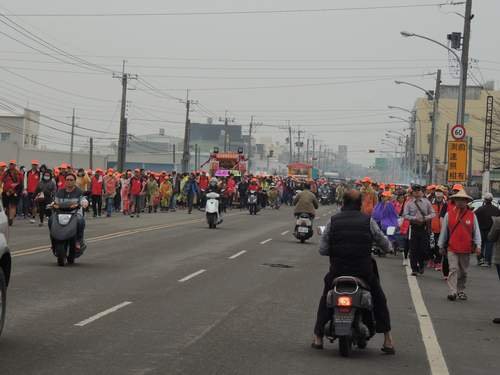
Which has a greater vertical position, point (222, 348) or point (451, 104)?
point (451, 104)

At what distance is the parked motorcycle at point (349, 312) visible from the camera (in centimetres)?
930

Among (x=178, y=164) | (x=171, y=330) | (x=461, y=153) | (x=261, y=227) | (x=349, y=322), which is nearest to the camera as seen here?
(x=349, y=322)

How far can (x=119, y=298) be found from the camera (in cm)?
1336

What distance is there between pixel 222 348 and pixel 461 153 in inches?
919

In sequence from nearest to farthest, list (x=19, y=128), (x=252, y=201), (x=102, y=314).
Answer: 1. (x=102, y=314)
2. (x=252, y=201)
3. (x=19, y=128)

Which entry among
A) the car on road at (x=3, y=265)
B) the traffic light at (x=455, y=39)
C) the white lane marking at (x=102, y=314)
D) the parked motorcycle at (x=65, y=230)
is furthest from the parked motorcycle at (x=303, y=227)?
the car on road at (x=3, y=265)

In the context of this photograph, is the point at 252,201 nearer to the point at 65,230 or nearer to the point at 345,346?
the point at 65,230

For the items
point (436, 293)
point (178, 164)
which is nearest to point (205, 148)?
point (178, 164)

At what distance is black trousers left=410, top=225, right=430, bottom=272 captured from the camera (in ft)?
64.3

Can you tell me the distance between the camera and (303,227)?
27.8 m

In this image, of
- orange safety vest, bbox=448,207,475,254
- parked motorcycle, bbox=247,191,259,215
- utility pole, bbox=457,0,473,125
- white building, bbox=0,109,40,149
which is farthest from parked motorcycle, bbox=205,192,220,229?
white building, bbox=0,109,40,149

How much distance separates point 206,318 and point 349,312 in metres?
2.97

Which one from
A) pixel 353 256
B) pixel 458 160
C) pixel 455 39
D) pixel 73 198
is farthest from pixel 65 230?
pixel 455 39

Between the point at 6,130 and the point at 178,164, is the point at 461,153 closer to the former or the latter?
the point at 6,130
